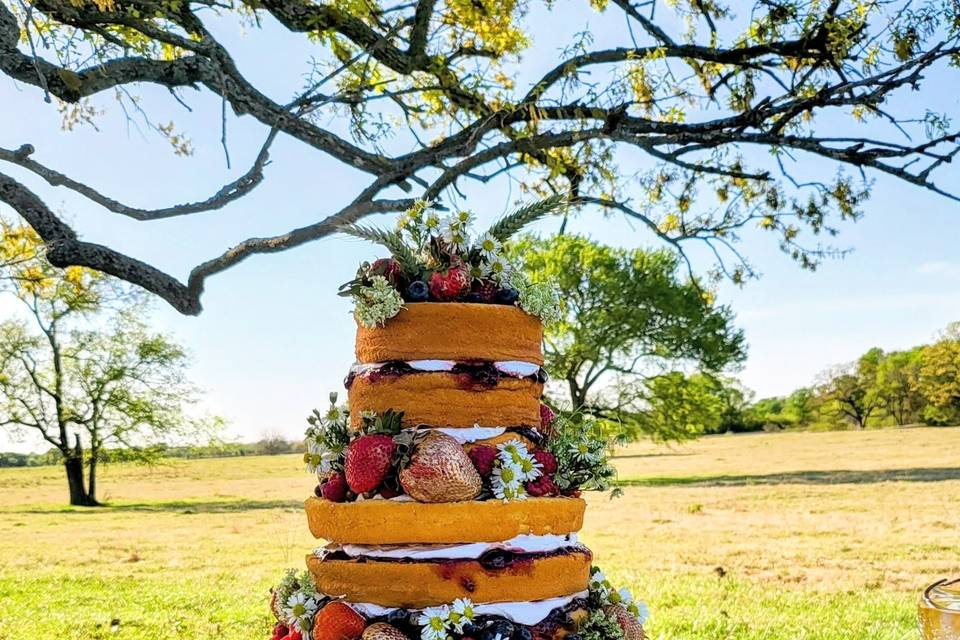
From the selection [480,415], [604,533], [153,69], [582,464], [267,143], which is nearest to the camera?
[480,415]

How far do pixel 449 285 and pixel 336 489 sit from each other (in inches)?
43.2

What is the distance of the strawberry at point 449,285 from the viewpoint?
14.6 ft

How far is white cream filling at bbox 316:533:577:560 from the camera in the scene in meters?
4.06

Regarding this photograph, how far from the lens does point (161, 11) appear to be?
26.4 feet

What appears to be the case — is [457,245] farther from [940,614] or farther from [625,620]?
[940,614]

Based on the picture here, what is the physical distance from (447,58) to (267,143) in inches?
129

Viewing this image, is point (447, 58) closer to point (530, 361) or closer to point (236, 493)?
point (530, 361)

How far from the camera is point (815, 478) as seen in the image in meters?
29.0

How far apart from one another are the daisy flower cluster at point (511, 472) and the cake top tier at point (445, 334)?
0.45m

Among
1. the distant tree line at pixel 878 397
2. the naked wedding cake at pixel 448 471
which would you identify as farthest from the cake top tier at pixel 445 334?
the distant tree line at pixel 878 397

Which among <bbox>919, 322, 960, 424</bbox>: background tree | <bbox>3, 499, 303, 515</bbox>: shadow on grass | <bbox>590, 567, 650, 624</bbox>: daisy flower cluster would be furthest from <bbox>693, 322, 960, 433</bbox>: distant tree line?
<bbox>590, 567, 650, 624</bbox>: daisy flower cluster

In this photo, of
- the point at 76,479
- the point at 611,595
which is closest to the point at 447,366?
the point at 611,595

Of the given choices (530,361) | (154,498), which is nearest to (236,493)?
(154,498)

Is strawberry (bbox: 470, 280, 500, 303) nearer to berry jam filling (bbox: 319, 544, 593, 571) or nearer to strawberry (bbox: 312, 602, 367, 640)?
berry jam filling (bbox: 319, 544, 593, 571)
